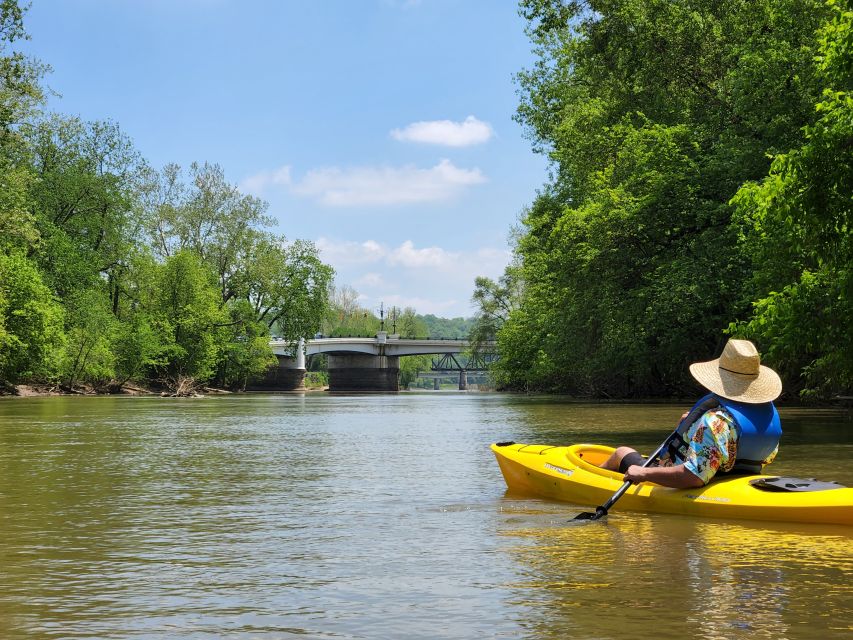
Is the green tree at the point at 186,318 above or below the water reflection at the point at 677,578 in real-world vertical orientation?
above

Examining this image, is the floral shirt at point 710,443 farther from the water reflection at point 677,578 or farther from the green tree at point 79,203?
the green tree at point 79,203

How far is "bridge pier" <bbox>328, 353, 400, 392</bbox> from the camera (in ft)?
323

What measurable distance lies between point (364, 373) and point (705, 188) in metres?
73.3

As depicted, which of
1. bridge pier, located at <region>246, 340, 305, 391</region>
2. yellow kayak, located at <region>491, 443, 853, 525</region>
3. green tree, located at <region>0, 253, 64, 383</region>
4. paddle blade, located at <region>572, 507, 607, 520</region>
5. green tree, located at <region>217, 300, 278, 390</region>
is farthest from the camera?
bridge pier, located at <region>246, 340, 305, 391</region>

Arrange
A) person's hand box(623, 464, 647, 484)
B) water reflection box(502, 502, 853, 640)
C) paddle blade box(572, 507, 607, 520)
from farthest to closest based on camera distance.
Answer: person's hand box(623, 464, 647, 484), paddle blade box(572, 507, 607, 520), water reflection box(502, 502, 853, 640)

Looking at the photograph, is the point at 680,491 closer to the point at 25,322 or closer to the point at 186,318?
the point at 25,322

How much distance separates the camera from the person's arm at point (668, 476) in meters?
8.37

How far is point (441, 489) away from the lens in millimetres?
10875

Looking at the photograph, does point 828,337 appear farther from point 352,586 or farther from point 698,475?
point 352,586

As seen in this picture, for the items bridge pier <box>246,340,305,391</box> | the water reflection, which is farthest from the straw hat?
bridge pier <box>246,340,305,391</box>

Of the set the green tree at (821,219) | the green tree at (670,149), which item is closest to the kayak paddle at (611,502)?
the green tree at (821,219)

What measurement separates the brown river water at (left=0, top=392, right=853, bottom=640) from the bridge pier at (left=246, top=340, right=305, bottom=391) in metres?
69.1

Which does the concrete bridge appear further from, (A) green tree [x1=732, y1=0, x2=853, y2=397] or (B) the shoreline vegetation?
(A) green tree [x1=732, y1=0, x2=853, y2=397]

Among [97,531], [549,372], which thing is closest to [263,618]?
[97,531]
